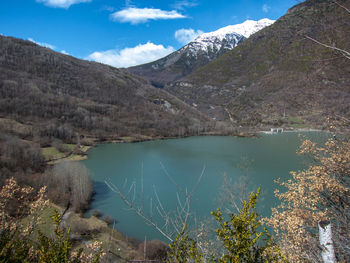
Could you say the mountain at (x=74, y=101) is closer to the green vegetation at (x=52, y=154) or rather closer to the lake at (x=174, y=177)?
the green vegetation at (x=52, y=154)

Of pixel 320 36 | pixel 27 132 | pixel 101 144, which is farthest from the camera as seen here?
pixel 101 144

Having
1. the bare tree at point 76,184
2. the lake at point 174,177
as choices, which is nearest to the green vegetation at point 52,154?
the lake at point 174,177

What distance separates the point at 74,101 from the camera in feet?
264

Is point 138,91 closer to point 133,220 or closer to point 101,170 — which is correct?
point 101,170

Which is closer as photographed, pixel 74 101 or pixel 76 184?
pixel 76 184

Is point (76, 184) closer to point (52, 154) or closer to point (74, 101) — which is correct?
point (52, 154)

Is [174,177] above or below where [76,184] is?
below

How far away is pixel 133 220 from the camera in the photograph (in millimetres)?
16688

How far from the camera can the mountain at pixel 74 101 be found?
62.3 meters

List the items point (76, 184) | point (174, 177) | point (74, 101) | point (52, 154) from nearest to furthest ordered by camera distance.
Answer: point (76, 184)
point (174, 177)
point (52, 154)
point (74, 101)

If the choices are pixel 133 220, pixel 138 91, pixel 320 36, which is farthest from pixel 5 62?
pixel 320 36

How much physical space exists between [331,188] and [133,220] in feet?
47.2

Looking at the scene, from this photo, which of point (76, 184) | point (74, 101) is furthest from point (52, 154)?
point (74, 101)

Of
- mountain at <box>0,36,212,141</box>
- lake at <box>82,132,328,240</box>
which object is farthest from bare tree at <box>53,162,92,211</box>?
mountain at <box>0,36,212,141</box>
